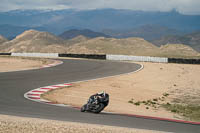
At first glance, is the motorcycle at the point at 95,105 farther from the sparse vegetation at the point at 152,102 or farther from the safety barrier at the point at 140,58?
the safety barrier at the point at 140,58

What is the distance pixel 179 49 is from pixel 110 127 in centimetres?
10308

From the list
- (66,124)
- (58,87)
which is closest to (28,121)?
(66,124)

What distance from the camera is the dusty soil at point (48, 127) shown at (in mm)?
9711

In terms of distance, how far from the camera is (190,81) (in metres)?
28.2

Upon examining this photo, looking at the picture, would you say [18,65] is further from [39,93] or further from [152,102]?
[152,102]

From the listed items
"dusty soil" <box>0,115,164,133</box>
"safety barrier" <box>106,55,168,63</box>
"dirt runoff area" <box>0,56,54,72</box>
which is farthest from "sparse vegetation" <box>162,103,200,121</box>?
"safety barrier" <box>106,55,168,63</box>

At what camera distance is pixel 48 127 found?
10.0m

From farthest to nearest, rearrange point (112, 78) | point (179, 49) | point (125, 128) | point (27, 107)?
point (179, 49) → point (112, 78) → point (27, 107) → point (125, 128)

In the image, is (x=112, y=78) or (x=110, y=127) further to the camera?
(x=112, y=78)

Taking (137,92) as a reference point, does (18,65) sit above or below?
above

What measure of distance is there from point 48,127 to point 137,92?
39.7 feet

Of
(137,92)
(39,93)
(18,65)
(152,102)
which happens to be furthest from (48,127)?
(18,65)

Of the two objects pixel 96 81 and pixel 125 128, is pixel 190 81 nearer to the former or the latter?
pixel 96 81

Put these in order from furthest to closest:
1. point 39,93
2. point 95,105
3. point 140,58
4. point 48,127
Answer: point 140,58 → point 39,93 → point 95,105 → point 48,127
